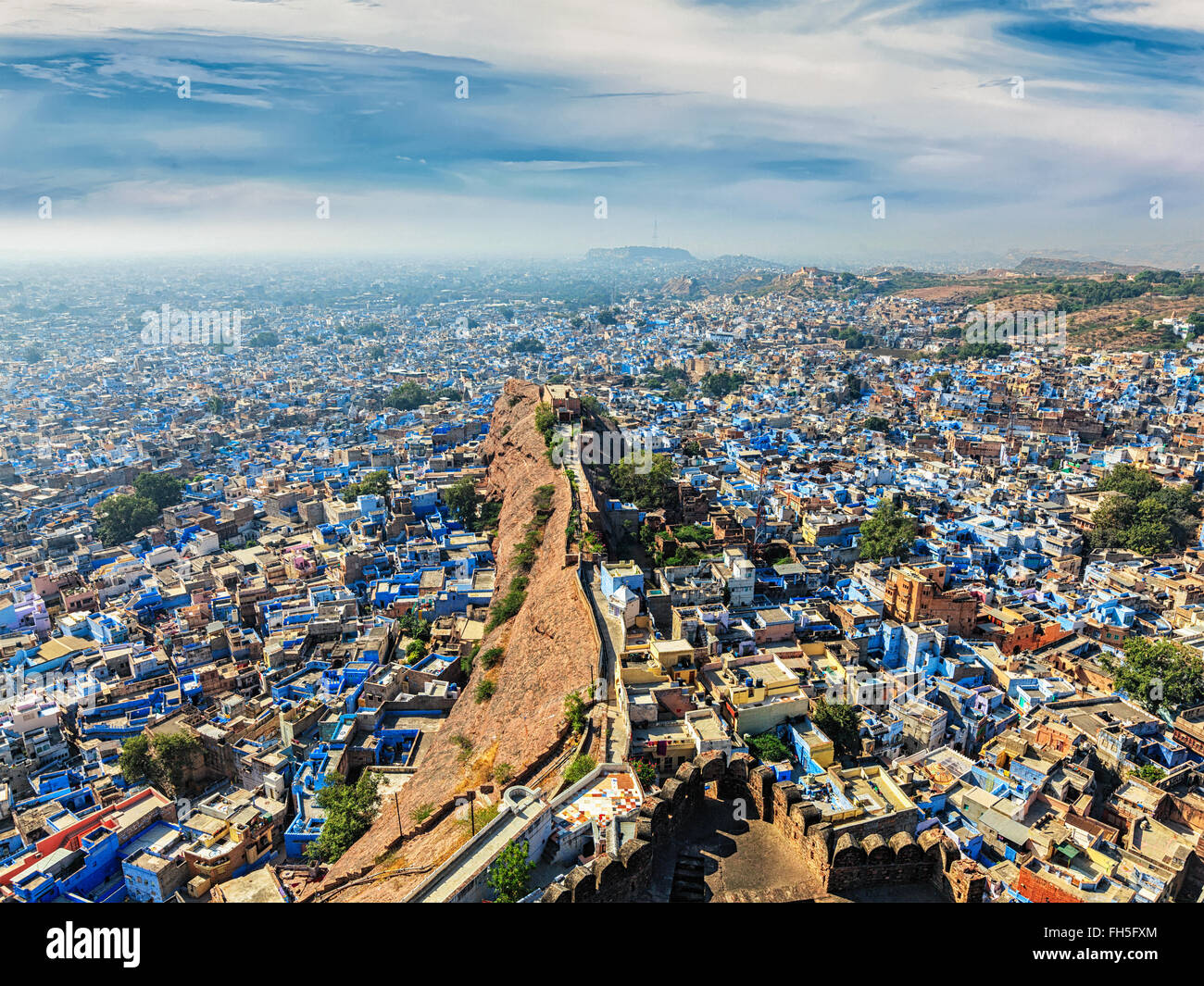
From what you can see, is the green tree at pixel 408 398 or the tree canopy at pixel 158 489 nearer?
the tree canopy at pixel 158 489

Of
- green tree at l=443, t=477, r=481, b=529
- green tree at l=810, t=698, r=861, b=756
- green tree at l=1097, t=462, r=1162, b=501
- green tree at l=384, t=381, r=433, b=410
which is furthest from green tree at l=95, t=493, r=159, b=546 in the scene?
green tree at l=1097, t=462, r=1162, b=501

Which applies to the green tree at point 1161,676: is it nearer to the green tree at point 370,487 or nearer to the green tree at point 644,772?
the green tree at point 644,772

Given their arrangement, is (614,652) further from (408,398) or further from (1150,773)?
(408,398)

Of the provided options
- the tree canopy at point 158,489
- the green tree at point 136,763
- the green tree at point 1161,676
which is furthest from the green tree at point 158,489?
the green tree at point 1161,676

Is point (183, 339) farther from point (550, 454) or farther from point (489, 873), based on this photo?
point (489, 873)

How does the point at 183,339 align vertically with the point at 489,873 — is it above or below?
above

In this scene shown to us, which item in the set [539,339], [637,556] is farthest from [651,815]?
[539,339]
